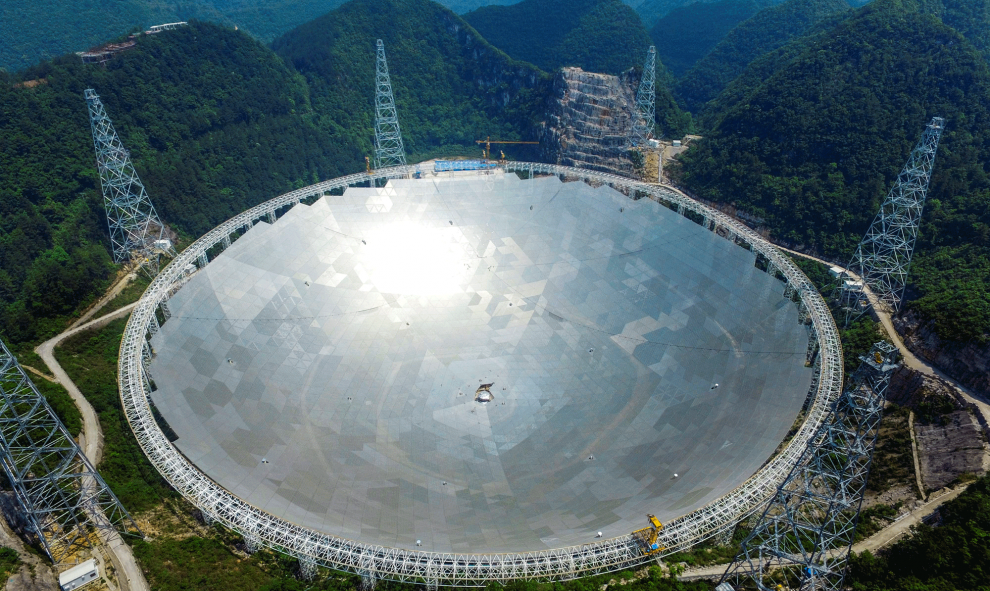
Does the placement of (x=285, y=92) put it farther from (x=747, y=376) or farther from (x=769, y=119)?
(x=747, y=376)

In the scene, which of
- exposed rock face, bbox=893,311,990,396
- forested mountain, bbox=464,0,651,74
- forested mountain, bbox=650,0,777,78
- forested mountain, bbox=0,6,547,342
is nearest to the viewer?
exposed rock face, bbox=893,311,990,396

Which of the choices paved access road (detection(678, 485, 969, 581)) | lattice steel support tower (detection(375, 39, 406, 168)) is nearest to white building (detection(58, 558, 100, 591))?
paved access road (detection(678, 485, 969, 581))

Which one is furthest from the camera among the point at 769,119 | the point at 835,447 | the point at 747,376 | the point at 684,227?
the point at 769,119

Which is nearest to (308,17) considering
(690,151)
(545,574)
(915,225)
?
(690,151)

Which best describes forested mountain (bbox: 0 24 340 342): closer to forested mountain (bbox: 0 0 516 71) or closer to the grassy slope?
the grassy slope

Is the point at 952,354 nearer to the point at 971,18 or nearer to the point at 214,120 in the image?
the point at 971,18

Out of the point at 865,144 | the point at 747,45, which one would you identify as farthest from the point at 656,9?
the point at 865,144
